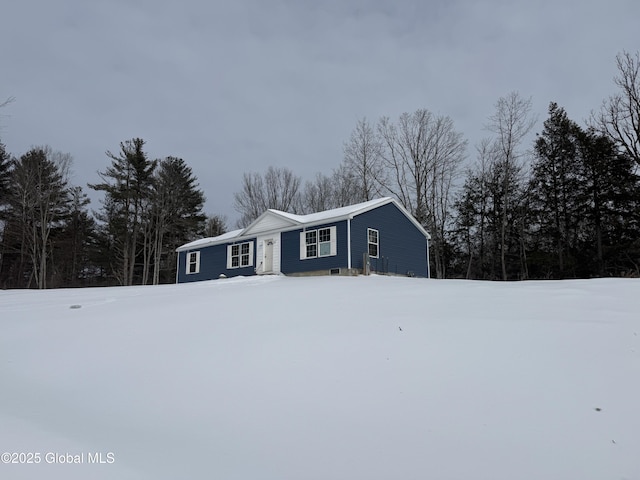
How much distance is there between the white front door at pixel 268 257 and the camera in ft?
58.2

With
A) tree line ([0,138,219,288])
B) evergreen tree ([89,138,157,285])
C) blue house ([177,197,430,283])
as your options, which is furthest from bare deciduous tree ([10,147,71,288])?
blue house ([177,197,430,283])

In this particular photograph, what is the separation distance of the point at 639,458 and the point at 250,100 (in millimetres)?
17287

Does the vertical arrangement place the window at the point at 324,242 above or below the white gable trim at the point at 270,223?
below

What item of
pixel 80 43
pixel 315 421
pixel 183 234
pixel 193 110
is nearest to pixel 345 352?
pixel 315 421

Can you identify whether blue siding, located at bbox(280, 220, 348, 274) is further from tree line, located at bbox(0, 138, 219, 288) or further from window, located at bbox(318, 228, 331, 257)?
tree line, located at bbox(0, 138, 219, 288)

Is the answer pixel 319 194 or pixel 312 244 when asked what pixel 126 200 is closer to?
pixel 319 194

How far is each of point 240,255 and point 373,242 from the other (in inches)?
265

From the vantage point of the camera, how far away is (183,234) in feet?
105

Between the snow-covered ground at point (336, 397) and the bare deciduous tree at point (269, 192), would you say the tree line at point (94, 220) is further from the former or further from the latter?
the snow-covered ground at point (336, 397)

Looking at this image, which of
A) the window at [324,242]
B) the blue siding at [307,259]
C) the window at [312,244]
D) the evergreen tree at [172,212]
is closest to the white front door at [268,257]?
the blue siding at [307,259]

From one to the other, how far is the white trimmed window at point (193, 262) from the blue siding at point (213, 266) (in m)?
0.19

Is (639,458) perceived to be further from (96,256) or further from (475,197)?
(96,256)

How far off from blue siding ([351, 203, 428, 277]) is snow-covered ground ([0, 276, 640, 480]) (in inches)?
399

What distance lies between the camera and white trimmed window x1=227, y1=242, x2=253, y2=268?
1875cm
